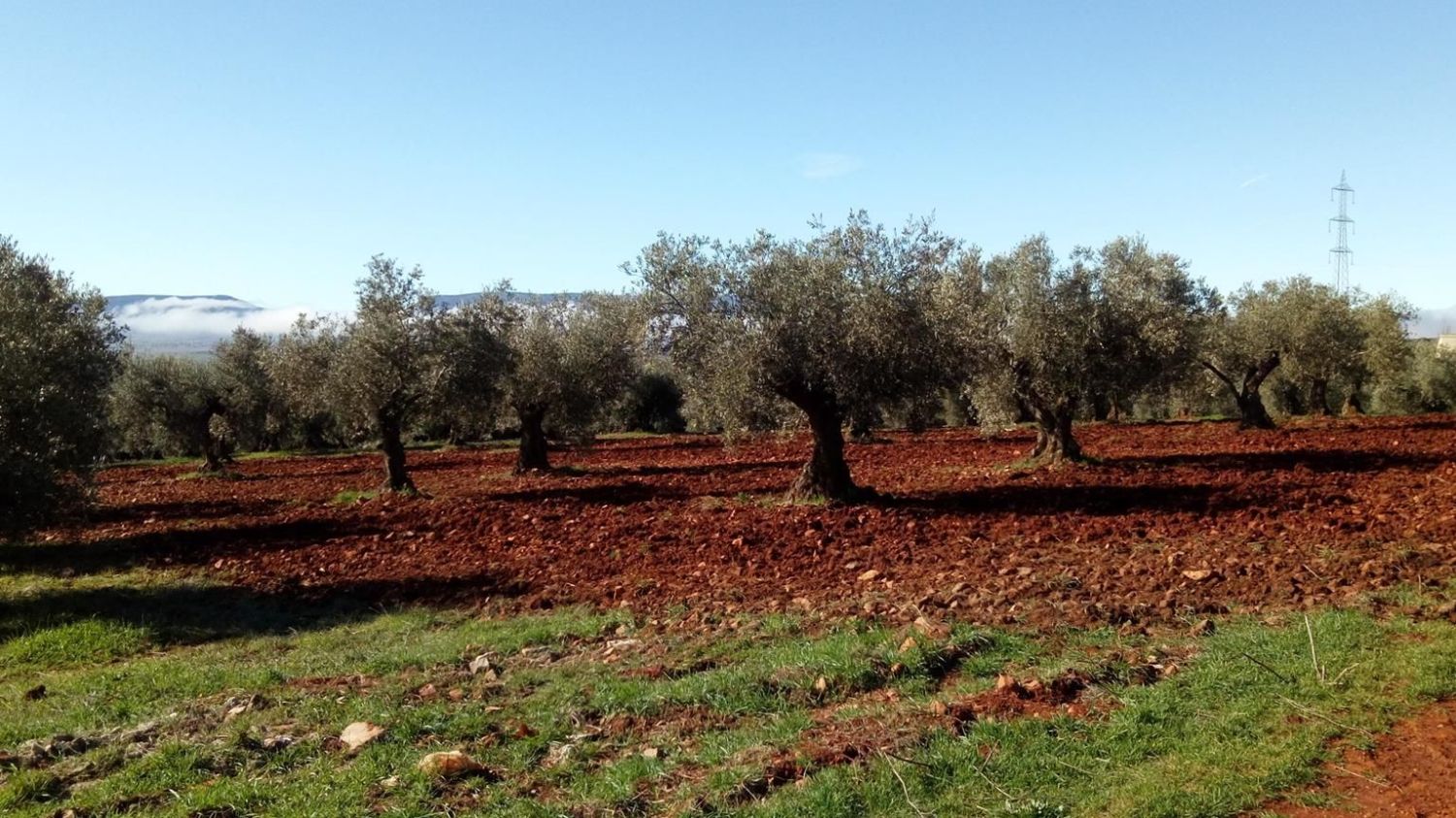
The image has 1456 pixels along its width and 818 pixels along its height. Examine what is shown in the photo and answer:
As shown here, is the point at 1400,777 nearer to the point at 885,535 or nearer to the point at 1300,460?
the point at 885,535

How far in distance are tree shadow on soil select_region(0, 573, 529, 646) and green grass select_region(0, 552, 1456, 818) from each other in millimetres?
1810

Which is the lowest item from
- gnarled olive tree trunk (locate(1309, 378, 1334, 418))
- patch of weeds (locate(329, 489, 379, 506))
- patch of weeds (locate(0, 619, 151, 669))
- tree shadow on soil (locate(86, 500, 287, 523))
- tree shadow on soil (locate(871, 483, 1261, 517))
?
patch of weeds (locate(0, 619, 151, 669))

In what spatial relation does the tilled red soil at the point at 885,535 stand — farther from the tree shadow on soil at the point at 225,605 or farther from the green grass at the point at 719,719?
the green grass at the point at 719,719

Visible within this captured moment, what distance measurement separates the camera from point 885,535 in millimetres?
15383

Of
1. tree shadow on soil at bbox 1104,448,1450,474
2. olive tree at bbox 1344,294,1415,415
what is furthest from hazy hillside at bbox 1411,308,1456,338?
tree shadow on soil at bbox 1104,448,1450,474

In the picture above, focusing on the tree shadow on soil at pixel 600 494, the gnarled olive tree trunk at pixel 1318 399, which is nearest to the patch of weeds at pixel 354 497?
the tree shadow on soil at pixel 600 494

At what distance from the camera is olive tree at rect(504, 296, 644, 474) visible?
31.2m

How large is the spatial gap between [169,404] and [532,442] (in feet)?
65.8

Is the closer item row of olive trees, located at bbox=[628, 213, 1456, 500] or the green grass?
the green grass

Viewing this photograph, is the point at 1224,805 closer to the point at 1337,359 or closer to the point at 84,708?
the point at 84,708

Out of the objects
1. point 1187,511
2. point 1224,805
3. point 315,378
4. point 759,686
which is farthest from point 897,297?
point 315,378

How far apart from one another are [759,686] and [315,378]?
2173cm

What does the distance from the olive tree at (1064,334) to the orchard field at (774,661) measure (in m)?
5.83

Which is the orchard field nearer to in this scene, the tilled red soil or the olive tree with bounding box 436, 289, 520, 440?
the tilled red soil
